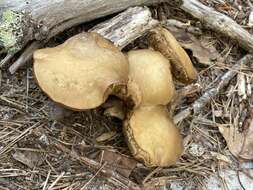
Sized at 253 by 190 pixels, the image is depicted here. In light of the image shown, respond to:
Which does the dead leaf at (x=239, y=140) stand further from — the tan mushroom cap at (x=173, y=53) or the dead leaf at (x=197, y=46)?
the dead leaf at (x=197, y=46)

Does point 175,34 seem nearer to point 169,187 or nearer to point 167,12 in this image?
point 167,12

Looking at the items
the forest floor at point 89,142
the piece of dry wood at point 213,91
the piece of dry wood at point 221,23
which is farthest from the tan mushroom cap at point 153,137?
the piece of dry wood at point 221,23

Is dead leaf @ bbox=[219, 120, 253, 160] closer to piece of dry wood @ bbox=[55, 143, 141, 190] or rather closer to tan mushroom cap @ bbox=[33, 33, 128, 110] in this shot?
piece of dry wood @ bbox=[55, 143, 141, 190]

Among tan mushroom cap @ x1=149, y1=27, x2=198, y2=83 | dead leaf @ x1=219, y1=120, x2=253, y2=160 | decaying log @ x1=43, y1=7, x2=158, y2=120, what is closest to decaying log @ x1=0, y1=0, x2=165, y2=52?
decaying log @ x1=43, y1=7, x2=158, y2=120

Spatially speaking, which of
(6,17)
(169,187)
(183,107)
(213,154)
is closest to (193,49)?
(183,107)

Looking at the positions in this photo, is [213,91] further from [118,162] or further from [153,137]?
[118,162]

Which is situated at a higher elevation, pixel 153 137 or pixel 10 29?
pixel 10 29

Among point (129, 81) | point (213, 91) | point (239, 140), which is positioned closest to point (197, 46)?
point (213, 91)
